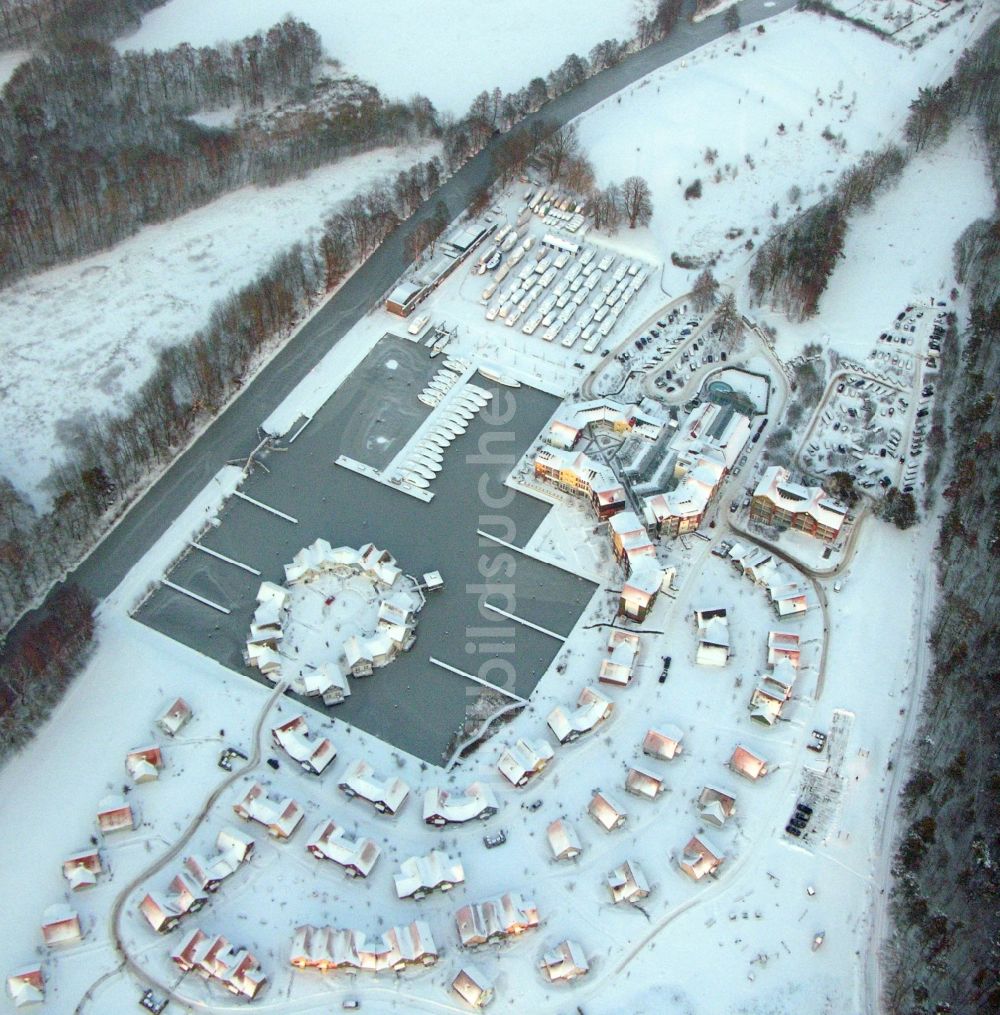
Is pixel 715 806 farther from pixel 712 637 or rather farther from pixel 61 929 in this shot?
pixel 61 929

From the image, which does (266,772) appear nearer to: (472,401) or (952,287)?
(472,401)

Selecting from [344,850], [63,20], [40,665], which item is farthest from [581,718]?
[63,20]

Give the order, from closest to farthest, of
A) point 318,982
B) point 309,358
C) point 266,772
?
point 318,982, point 266,772, point 309,358

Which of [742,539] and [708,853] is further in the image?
[742,539]

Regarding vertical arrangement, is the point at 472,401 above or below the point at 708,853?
above

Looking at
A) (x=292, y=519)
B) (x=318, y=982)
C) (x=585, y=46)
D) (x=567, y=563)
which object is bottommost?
(x=318, y=982)

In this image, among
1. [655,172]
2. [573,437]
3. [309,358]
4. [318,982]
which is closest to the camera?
[318,982]

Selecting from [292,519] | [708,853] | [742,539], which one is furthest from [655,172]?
[708,853]

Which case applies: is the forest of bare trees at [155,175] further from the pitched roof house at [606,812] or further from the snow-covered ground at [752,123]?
the pitched roof house at [606,812]
